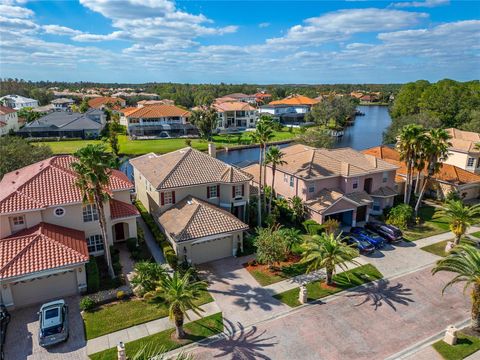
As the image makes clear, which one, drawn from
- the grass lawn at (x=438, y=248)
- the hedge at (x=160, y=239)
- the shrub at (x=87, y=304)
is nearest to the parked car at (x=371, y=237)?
the grass lawn at (x=438, y=248)

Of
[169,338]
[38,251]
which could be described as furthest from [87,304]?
[169,338]

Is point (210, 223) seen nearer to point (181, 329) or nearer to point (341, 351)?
point (181, 329)

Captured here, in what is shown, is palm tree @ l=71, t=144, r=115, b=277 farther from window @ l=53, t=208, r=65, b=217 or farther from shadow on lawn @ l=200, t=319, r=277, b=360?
shadow on lawn @ l=200, t=319, r=277, b=360

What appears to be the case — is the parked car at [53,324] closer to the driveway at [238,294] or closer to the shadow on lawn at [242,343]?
the shadow on lawn at [242,343]

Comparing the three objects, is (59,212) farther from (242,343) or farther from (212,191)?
(242,343)

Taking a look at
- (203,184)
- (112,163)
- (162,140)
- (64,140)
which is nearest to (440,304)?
(203,184)

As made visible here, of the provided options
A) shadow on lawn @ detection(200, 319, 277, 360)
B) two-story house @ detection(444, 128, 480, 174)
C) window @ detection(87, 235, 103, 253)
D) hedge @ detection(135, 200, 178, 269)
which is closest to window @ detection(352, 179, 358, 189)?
two-story house @ detection(444, 128, 480, 174)
